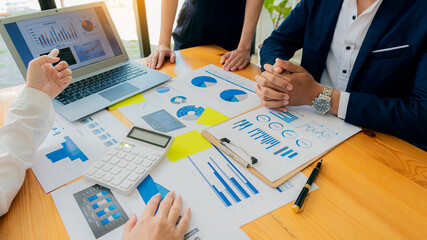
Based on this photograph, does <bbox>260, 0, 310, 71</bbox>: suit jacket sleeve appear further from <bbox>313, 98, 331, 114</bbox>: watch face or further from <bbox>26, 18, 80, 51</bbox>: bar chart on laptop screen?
<bbox>26, 18, 80, 51</bbox>: bar chart on laptop screen

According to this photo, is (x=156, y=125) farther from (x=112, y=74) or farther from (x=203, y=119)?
(x=112, y=74)

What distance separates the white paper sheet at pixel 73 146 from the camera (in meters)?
0.62

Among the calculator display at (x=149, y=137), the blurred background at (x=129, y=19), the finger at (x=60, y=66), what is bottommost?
the blurred background at (x=129, y=19)

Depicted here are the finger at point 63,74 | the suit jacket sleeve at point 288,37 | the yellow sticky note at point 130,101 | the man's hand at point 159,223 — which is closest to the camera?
the man's hand at point 159,223

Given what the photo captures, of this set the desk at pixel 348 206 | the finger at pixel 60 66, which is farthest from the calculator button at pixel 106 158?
the finger at pixel 60 66

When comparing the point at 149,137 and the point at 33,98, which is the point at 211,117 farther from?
the point at 33,98

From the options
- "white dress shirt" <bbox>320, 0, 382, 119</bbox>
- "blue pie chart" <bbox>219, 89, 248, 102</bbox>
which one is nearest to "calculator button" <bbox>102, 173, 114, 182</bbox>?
"blue pie chart" <bbox>219, 89, 248, 102</bbox>

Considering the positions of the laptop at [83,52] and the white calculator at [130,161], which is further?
the laptop at [83,52]

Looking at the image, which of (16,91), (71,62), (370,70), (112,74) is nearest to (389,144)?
(370,70)

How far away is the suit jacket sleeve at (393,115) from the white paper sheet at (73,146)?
71 centimetres

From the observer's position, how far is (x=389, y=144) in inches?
28.9

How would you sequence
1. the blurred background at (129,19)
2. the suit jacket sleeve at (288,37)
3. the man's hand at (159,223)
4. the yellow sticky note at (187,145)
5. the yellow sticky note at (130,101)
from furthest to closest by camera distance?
the blurred background at (129,19)
the suit jacket sleeve at (288,37)
the yellow sticky note at (130,101)
the yellow sticky note at (187,145)
the man's hand at (159,223)

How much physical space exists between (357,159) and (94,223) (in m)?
0.64

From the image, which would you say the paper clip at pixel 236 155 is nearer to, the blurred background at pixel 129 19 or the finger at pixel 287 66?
the finger at pixel 287 66
